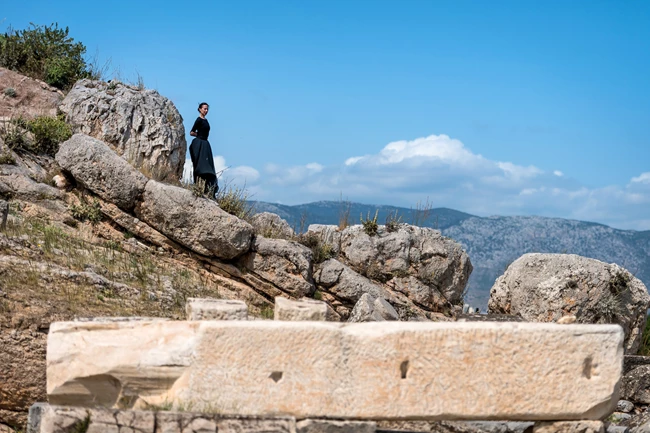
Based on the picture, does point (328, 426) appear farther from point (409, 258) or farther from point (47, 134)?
point (47, 134)

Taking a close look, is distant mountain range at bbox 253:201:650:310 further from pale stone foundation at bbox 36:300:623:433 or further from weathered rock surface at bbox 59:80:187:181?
pale stone foundation at bbox 36:300:623:433

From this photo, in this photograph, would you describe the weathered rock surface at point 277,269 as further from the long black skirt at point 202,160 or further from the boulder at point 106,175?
the boulder at point 106,175

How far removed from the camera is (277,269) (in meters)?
16.5

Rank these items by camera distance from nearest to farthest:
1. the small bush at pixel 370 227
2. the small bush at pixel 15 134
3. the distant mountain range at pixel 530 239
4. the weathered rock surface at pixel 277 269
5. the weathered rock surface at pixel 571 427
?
the weathered rock surface at pixel 571 427
the weathered rock surface at pixel 277 269
the small bush at pixel 15 134
the small bush at pixel 370 227
the distant mountain range at pixel 530 239

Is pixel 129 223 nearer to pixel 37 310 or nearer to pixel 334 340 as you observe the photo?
pixel 37 310

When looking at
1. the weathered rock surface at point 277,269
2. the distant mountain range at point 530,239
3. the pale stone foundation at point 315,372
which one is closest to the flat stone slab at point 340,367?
the pale stone foundation at point 315,372

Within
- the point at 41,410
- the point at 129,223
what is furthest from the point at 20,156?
the point at 41,410

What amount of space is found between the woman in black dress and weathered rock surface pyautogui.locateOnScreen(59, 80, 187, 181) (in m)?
0.63

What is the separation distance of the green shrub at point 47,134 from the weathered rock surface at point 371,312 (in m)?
7.89

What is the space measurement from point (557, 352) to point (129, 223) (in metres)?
11.2

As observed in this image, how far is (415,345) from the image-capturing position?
6414 mm

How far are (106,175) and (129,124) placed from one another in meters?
2.72

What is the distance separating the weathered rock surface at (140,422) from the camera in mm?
6316

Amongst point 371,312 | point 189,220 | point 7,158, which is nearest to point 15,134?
point 7,158
